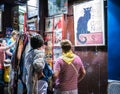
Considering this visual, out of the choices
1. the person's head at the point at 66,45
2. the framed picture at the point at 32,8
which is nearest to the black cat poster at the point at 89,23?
the person's head at the point at 66,45

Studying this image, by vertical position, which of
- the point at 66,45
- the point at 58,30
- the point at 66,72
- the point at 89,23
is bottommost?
the point at 66,72

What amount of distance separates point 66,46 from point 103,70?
1353mm

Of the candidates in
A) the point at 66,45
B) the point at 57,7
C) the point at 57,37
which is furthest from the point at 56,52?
the point at 66,45

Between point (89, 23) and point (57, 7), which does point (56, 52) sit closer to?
point (57, 7)

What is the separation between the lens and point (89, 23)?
17.0 ft

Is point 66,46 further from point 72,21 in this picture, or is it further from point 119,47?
point 72,21

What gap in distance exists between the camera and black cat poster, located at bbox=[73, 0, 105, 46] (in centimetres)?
491

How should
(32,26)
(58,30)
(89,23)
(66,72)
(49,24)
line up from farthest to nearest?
(32,26), (49,24), (58,30), (89,23), (66,72)

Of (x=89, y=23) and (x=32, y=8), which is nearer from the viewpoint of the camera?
(x=89, y=23)

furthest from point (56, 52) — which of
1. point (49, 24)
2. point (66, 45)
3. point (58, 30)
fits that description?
point (66, 45)

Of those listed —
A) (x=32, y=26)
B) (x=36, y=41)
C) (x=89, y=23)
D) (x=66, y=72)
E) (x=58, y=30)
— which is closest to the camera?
(x=36, y=41)

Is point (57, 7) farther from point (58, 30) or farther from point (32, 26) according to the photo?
point (32, 26)

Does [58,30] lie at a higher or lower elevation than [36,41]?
higher

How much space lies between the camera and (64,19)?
589 centimetres
